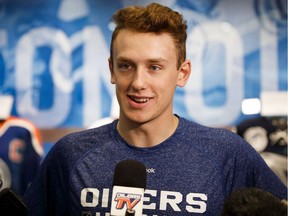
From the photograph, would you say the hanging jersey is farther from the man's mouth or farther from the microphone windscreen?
the microphone windscreen

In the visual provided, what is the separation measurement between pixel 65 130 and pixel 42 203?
1.34 meters

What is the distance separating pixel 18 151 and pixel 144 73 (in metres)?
1.66

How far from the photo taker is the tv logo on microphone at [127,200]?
1.02 metres

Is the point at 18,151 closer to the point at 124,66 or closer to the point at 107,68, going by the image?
the point at 107,68

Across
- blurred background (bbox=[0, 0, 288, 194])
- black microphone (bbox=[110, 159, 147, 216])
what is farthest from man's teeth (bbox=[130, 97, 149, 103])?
blurred background (bbox=[0, 0, 288, 194])

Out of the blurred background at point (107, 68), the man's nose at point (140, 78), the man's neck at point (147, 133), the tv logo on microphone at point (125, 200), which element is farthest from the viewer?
the blurred background at point (107, 68)

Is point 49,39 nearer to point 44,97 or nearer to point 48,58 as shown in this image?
point 48,58

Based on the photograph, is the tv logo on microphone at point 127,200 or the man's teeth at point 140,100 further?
the man's teeth at point 140,100

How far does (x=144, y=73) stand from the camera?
4.40ft

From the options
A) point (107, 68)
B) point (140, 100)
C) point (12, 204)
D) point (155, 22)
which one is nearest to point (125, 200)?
point (12, 204)

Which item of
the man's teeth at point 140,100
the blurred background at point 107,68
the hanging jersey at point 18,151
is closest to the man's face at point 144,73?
the man's teeth at point 140,100

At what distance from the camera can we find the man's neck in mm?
1426

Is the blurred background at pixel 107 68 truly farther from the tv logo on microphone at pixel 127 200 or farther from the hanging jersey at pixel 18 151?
the tv logo on microphone at pixel 127 200

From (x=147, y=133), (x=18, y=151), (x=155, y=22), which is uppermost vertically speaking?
(x=155, y=22)
